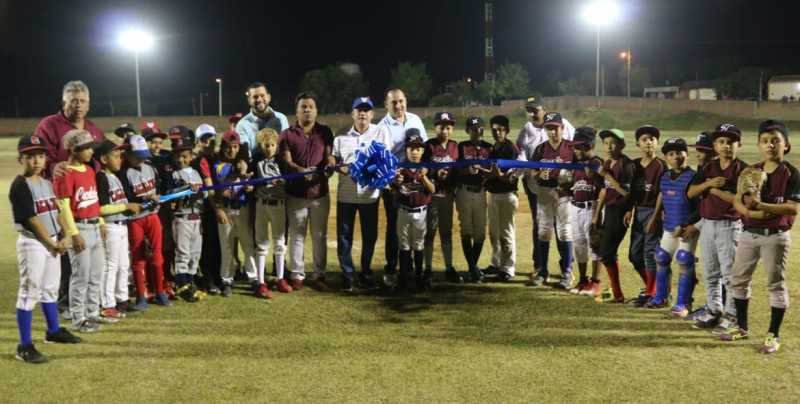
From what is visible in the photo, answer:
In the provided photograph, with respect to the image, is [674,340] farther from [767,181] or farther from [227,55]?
[227,55]

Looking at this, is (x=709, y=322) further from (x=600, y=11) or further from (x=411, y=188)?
(x=600, y=11)

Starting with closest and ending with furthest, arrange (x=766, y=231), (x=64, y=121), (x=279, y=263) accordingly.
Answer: (x=766, y=231)
(x=64, y=121)
(x=279, y=263)

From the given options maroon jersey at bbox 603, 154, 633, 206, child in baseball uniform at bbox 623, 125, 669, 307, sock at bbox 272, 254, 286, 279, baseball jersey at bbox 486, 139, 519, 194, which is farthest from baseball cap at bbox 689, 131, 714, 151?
sock at bbox 272, 254, 286, 279

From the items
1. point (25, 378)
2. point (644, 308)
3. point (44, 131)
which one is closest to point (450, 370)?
point (644, 308)

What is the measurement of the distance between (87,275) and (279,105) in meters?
75.6

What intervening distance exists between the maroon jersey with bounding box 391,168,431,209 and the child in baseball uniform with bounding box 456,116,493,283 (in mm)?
632

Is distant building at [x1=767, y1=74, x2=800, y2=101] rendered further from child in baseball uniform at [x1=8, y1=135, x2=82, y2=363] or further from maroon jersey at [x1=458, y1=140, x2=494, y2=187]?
child in baseball uniform at [x1=8, y1=135, x2=82, y2=363]

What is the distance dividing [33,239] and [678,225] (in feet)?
18.6

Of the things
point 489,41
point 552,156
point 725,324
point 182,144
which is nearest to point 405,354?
point 725,324

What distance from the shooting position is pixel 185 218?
6.96 meters

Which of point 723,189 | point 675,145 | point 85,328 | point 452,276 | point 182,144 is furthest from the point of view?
point 452,276

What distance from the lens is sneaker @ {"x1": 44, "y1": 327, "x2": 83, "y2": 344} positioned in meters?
5.54

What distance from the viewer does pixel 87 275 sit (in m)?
5.85

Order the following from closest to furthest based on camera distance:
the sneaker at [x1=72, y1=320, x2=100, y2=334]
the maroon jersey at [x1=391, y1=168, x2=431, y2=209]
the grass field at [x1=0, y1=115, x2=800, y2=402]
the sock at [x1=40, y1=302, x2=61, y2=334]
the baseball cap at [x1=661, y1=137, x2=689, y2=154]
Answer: the grass field at [x1=0, y1=115, x2=800, y2=402], the sock at [x1=40, y1=302, x2=61, y2=334], the sneaker at [x1=72, y1=320, x2=100, y2=334], the baseball cap at [x1=661, y1=137, x2=689, y2=154], the maroon jersey at [x1=391, y1=168, x2=431, y2=209]
